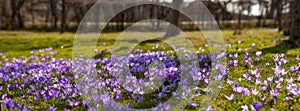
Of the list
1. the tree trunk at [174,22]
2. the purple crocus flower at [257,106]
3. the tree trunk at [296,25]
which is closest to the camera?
the purple crocus flower at [257,106]

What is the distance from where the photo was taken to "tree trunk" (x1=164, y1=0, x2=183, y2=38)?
83.7 feet

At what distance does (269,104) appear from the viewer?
18.4ft

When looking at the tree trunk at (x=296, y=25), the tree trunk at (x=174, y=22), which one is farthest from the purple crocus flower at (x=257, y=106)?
the tree trunk at (x=174, y=22)

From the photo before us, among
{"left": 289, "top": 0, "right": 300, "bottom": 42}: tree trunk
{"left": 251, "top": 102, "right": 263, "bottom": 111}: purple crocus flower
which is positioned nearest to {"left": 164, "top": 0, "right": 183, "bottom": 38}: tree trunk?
{"left": 289, "top": 0, "right": 300, "bottom": 42}: tree trunk

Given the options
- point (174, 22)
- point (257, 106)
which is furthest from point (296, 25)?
point (174, 22)

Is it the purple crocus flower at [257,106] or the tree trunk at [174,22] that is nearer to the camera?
the purple crocus flower at [257,106]

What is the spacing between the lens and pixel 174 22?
2664 cm

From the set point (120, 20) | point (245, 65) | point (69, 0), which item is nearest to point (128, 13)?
point (120, 20)

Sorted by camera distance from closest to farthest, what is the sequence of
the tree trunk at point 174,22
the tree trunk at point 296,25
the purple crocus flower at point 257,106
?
the purple crocus flower at point 257,106 → the tree trunk at point 296,25 → the tree trunk at point 174,22

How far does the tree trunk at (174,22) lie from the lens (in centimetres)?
2551

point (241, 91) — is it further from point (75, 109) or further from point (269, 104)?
point (75, 109)

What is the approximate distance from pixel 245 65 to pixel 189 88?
2.85 meters

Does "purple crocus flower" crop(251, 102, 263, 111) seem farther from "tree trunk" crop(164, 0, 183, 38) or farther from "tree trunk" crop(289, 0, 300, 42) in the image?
"tree trunk" crop(164, 0, 183, 38)

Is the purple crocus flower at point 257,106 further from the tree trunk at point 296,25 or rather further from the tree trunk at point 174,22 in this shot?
the tree trunk at point 174,22
